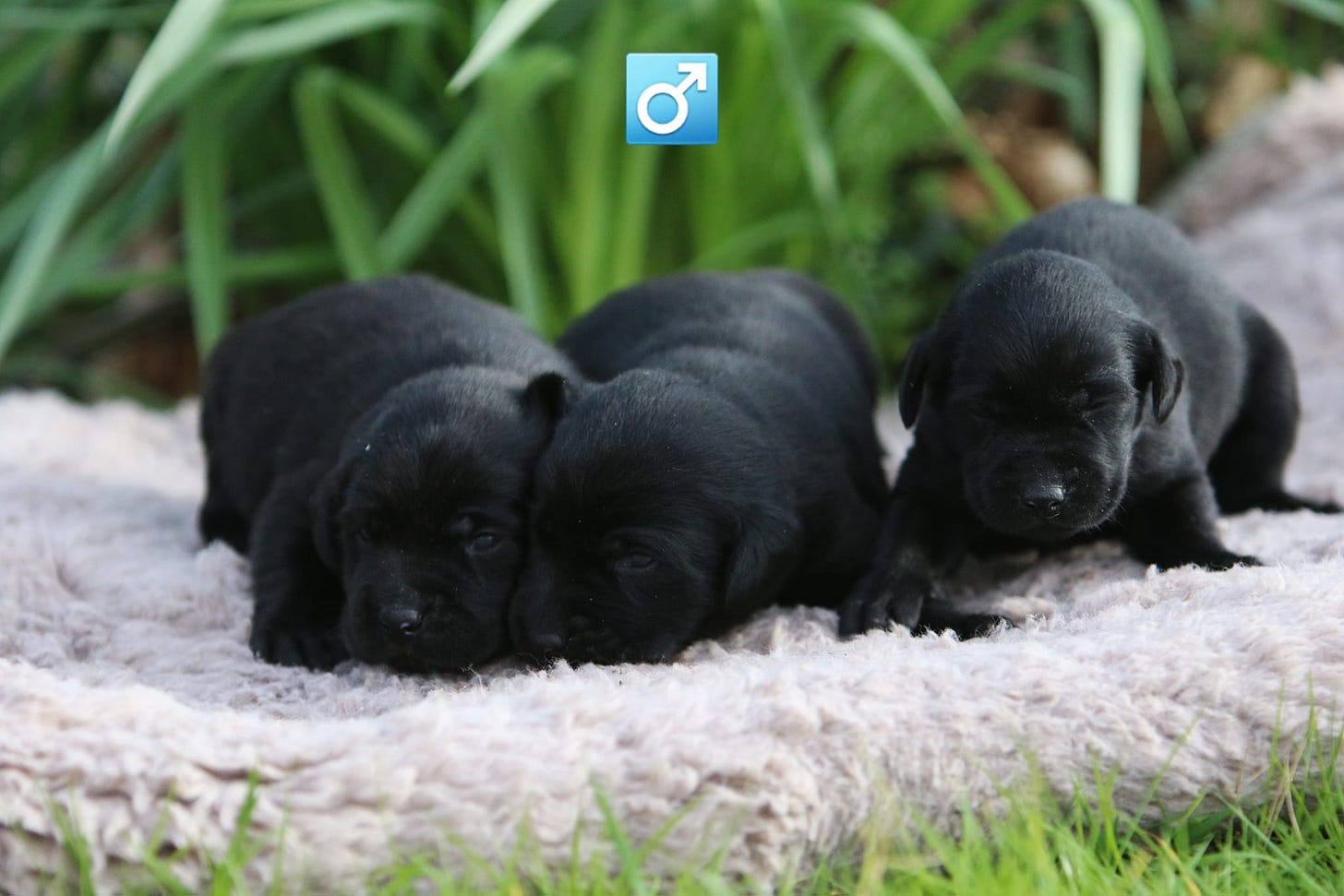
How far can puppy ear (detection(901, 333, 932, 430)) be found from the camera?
328 cm

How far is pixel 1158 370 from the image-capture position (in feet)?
10.2

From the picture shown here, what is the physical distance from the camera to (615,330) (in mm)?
4094

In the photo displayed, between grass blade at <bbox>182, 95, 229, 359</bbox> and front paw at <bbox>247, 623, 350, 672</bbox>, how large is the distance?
7.03ft

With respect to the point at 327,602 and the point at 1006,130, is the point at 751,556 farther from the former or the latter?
the point at 1006,130

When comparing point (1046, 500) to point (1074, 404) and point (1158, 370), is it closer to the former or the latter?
point (1074, 404)

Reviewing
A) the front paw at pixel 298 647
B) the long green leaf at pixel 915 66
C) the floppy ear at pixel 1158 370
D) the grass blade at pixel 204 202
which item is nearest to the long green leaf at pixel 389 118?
the grass blade at pixel 204 202

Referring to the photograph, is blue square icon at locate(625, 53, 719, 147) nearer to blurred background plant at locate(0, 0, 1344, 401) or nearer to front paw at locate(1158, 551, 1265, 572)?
blurred background plant at locate(0, 0, 1344, 401)

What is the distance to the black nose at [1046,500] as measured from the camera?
2936 mm

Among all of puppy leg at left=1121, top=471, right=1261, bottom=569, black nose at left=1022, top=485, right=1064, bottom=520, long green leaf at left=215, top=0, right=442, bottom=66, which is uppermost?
long green leaf at left=215, top=0, right=442, bottom=66

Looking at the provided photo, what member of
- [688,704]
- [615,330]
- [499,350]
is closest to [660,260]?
[615,330]

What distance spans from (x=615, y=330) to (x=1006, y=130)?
12.3 feet

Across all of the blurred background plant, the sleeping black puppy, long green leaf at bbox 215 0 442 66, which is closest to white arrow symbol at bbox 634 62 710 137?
the blurred background plant

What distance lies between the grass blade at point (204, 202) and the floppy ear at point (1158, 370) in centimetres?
315

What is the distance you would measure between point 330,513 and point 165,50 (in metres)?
1.53
